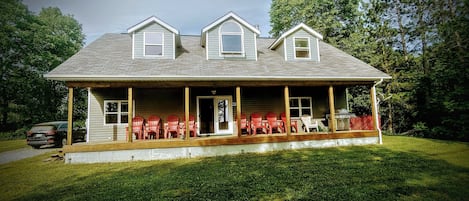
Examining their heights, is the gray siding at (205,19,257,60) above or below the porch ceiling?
above

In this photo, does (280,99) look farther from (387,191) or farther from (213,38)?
(387,191)

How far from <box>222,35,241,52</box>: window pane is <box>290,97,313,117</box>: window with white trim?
3765 mm

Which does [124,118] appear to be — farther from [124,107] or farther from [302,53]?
[302,53]

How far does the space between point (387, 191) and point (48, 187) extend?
676cm

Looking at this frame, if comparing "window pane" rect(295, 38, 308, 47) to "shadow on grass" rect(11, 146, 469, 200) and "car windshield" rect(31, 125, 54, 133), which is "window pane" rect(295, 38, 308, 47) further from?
"car windshield" rect(31, 125, 54, 133)

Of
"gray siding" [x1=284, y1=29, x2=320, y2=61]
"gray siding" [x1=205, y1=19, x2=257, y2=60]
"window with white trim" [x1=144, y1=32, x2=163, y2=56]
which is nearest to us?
"window with white trim" [x1=144, y1=32, x2=163, y2=56]

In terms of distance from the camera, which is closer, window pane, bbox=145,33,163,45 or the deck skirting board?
the deck skirting board

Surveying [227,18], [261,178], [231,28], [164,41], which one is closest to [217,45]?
[231,28]

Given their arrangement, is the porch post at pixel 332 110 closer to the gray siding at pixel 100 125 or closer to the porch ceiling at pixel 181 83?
the porch ceiling at pixel 181 83

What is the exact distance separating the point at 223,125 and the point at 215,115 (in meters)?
0.59

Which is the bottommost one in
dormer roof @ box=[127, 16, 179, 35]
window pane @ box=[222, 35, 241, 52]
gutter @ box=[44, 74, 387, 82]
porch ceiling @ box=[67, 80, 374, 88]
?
porch ceiling @ box=[67, 80, 374, 88]

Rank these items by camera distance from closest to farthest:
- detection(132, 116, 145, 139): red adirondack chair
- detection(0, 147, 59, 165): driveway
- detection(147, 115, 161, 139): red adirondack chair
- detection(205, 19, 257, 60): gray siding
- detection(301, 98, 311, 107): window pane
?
detection(0, 147, 59, 165): driveway → detection(132, 116, 145, 139): red adirondack chair → detection(147, 115, 161, 139): red adirondack chair → detection(205, 19, 257, 60): gray siding → detection(301, 98, 311, 107): window pane

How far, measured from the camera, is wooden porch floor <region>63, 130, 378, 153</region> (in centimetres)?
738

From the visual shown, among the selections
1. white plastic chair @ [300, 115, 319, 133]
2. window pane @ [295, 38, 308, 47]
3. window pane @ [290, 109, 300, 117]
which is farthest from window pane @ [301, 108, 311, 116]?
window pane @ [295, 38, 308, 47]
